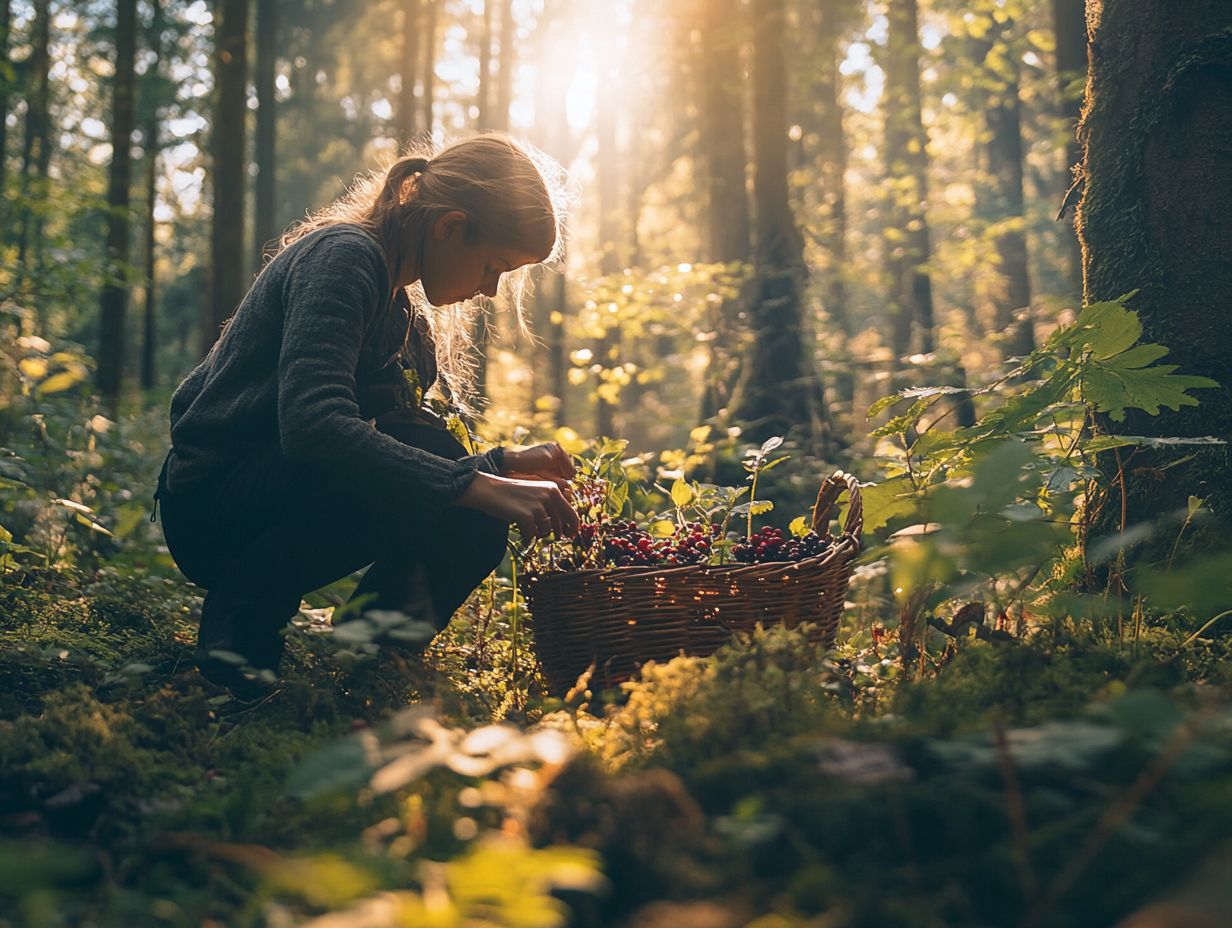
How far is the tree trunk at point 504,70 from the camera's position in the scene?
18.1 metres

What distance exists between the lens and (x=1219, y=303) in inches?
105

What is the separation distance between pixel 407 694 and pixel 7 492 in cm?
221

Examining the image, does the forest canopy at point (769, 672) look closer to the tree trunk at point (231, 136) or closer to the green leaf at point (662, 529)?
the green leaf at point (662, 529)

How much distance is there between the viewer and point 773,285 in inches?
283

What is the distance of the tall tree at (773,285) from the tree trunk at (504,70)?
34.9 feet

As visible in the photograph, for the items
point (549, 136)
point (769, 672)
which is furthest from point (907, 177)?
point (549, 136)

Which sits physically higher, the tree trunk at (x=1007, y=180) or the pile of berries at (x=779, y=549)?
the tree trunk at (x=1007, y=180)

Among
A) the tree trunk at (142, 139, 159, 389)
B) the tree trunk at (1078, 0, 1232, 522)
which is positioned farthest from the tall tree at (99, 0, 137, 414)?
the tree trunk at (1078, 0, 1232, 522)

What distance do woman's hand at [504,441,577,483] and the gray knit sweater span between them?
5 cm

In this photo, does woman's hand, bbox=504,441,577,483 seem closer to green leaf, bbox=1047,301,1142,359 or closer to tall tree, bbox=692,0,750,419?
green leaf, bbox=1047,301,1142,359

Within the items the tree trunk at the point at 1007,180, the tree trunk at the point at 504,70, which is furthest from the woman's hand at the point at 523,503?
the tree trunk at the point at 504,70

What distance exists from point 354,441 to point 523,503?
0.44m

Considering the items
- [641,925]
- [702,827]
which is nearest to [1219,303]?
[702,827]

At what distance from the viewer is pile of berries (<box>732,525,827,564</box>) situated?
259cm
